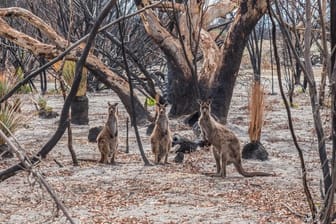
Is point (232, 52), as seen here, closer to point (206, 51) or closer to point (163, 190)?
point (206, 51)

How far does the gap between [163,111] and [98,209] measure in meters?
3.06

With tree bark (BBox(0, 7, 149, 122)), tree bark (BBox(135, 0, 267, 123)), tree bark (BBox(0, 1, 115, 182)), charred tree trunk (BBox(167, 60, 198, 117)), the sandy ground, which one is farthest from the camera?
charred tree trunk (BBox(167, 60, 198, 117))

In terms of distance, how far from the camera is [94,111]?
16.1 metres

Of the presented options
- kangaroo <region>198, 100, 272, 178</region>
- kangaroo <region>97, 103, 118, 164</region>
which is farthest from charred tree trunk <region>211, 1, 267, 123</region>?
kangaroo <region>198, 100, 272, 178</region>

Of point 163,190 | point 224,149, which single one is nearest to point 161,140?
point 224,149

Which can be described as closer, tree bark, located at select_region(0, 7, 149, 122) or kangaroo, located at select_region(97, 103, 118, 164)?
kangaroo, located at select_region(97, 103, 118, 164)

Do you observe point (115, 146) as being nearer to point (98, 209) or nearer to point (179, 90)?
point (98, 209)

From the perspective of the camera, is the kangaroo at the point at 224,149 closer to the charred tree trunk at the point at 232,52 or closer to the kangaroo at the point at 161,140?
the kangaroo at the point at 161,140

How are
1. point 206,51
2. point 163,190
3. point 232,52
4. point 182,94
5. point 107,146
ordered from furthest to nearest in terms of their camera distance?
point 182,94 → point 206,51 → point 232,52 → point 107,146 → point 163,190

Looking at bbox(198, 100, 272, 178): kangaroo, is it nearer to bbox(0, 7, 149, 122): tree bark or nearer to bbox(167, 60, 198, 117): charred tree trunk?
bbox(0, 7, 149, 122): tree bark

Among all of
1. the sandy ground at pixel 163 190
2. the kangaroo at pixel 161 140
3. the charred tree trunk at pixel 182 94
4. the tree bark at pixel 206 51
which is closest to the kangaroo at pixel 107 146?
the sandy ground at pixel 163 190

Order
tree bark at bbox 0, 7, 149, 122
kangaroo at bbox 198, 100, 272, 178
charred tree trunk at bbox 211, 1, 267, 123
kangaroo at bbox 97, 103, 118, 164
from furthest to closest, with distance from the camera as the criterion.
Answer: charred tree trunk at bbox 211, 1, 267, 123 → tree bark at bbox 0, 7, 149, 122 → kangaroo at bbox 97, 103, 118, 164 → kangaroo at bbox 198, 100, 272, 178

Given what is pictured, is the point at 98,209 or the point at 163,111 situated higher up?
the point at 163,111

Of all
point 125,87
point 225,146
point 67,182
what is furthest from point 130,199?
point 125,87
